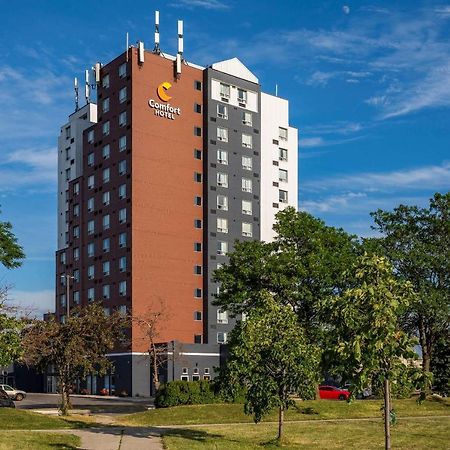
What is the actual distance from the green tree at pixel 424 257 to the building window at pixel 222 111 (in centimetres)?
4725

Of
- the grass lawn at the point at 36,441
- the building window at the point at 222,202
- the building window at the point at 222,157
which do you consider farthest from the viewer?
the building window at the point at 222,157

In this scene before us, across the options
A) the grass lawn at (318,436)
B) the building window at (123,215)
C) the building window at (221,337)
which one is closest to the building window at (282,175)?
the building window at (221,337)

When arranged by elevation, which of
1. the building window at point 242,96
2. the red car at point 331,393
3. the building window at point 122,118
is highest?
the building window at point 242,96

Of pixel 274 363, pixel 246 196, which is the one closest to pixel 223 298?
pixel 274 363

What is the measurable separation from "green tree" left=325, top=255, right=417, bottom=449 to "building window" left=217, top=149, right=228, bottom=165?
3082 inches

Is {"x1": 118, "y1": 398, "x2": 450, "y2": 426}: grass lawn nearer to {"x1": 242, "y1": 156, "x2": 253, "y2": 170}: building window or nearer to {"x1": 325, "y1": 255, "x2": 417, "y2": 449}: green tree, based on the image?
{"x1": 325, "y1": 255, "x2": 417, "y2": 449}: green tree

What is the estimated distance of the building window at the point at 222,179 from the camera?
99.7m

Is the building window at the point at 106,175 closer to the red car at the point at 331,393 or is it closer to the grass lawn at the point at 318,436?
the red car at the point at 331,393

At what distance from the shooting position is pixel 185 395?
52.4 metres

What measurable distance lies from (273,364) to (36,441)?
9954mm

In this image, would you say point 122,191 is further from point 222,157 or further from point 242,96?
point 242,96

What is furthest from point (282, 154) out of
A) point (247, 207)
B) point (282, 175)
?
point (247, 207)

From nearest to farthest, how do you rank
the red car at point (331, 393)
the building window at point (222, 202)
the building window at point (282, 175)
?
the red car at point (331, 393) < the building window at point (222, 202) < the building window at point (282, 175)

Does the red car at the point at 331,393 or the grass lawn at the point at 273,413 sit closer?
the grass lawn at the point at 273,413
